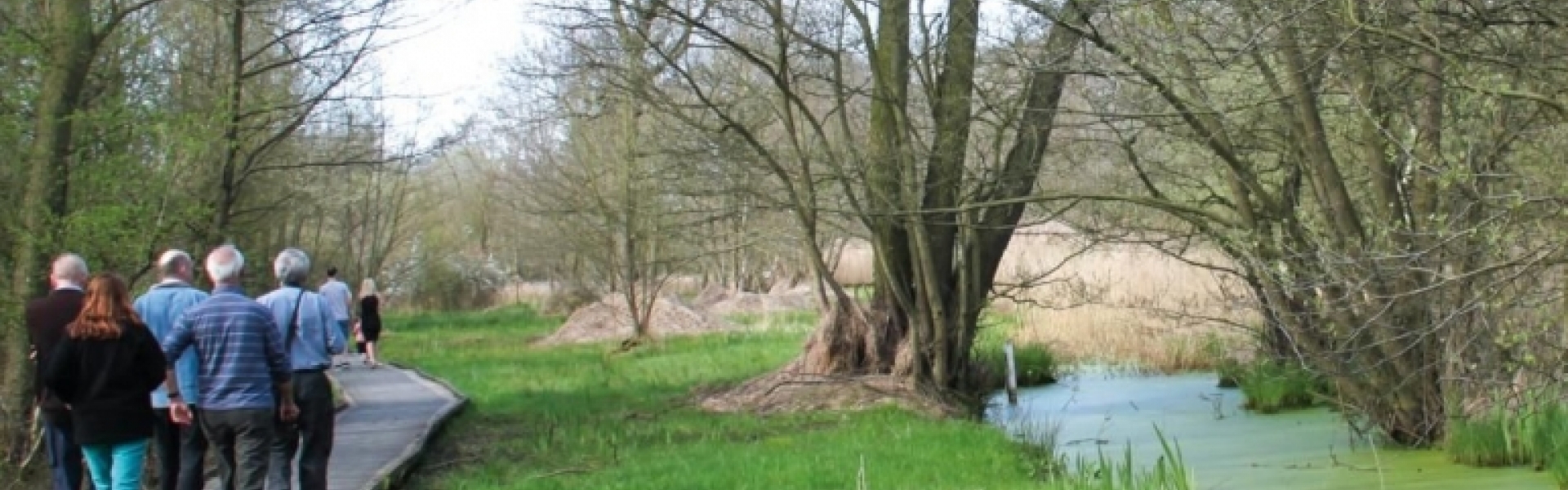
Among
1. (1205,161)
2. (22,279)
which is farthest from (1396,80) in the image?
(22,279)

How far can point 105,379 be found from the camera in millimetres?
8469

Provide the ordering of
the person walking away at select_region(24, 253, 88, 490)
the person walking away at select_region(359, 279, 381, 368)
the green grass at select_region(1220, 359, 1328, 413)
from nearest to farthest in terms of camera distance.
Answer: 1. the person walking away at select_region(24, 253, 88, 490)
2. the green grass at select_region(1220, 359, 1328, 413)
3. the person walking away at select_region(359, 279, 381, 368)

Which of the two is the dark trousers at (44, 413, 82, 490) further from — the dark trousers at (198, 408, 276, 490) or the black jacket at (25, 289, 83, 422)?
the dark trousers at (198, 408, 276, 490)

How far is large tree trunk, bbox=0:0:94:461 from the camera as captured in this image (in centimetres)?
1072

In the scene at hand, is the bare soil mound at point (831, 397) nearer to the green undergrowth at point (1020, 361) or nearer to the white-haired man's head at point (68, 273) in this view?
the green undergrowth at point (1020, 361)

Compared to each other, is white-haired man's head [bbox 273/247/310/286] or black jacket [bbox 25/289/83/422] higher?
white-haired man's head [bbox 273/247/310/286]

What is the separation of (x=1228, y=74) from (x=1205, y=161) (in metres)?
2.85

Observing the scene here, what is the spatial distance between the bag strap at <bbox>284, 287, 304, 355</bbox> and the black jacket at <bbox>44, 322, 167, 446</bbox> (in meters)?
1.08

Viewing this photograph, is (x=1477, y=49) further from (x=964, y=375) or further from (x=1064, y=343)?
(x=1064, y=343)

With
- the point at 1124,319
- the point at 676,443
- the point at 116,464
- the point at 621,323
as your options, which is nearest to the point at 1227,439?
the point at 676,443

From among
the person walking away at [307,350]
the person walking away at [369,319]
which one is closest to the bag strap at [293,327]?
the person walking away at [307,350]

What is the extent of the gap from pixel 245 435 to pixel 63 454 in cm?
108

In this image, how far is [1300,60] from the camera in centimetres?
1232

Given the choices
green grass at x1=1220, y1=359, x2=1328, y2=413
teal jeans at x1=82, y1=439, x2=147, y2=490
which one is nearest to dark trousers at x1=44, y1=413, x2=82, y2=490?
teal jeans at x1=82, y1=439, x2=147, y2=490
